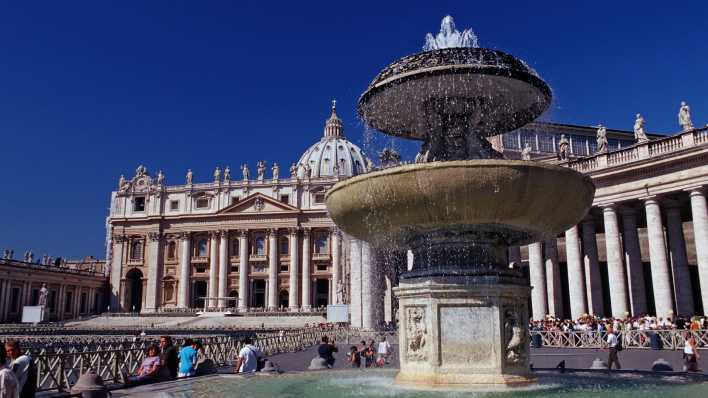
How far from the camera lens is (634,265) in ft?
87.2

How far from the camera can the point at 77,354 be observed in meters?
12.5

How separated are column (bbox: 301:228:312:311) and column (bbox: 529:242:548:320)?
51.5 meters

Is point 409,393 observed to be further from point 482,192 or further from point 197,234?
point 197,234

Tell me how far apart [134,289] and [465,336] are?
8610 centimetres

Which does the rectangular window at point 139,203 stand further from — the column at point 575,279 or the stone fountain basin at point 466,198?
the stone fountain basin at point 466,198

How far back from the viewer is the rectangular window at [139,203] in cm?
8775

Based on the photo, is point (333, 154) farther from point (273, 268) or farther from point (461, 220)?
point (461, 220)

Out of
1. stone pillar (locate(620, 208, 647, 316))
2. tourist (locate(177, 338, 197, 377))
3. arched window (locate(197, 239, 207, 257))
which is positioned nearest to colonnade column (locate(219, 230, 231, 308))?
arched window (locate(197, 239, 207, 257))

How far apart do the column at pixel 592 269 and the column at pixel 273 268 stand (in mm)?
55466

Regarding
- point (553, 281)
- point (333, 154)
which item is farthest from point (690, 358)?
point (333, 154)

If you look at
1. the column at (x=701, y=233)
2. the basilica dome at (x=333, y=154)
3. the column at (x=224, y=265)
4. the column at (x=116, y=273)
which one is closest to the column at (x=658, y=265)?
the column at (x=701, y=233)

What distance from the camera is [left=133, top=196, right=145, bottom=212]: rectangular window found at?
87.8 meters

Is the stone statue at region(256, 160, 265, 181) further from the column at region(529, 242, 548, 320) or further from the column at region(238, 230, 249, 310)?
the column at region(529, 242, 548, 320)

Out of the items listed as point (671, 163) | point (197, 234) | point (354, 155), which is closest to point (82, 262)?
point (197, 234)
